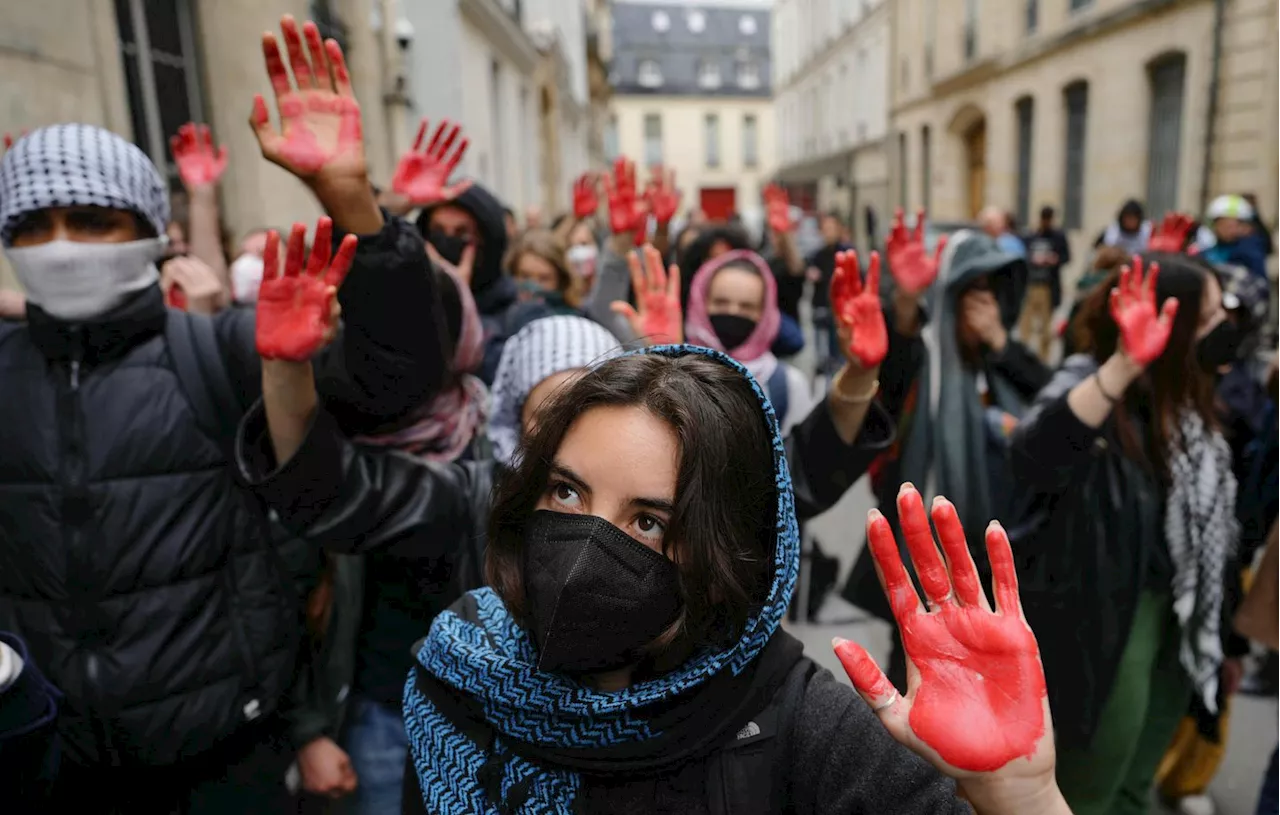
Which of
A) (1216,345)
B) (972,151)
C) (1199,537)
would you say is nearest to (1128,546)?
(1199,537)

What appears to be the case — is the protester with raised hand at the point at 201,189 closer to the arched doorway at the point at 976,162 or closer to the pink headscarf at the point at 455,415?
the pink headscarf at the point at 455,415

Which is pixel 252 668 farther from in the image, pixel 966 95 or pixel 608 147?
pixel 608 147

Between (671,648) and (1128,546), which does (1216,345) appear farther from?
(671,648)

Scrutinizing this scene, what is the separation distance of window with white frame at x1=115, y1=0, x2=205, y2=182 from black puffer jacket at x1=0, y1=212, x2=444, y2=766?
430 cm

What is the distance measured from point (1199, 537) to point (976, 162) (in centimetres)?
2178

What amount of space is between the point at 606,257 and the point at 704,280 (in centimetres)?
47

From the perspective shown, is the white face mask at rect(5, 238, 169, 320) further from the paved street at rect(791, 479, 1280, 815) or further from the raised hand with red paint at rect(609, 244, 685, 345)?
the paved street at rect(791, 479, 1280, 815)

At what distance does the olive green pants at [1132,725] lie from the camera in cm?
243

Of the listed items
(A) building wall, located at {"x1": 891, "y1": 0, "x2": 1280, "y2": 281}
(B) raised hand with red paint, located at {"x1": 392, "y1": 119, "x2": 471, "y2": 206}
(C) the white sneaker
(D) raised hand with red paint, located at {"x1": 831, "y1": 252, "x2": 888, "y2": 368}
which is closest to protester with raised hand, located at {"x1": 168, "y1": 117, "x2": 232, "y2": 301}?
(B) raised hand with red paint, located at {"x1": 392, "y1": 119, "x2": 471, "y2": 206}

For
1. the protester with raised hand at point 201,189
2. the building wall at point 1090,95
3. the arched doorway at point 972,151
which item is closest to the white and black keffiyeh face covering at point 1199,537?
the protester with raised hand at point 201,189

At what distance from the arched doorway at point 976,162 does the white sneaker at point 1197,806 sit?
20.4 meters

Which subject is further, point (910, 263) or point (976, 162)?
point (976, 162)

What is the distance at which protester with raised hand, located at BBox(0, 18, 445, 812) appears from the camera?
5.36ft

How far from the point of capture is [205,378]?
178 cm
